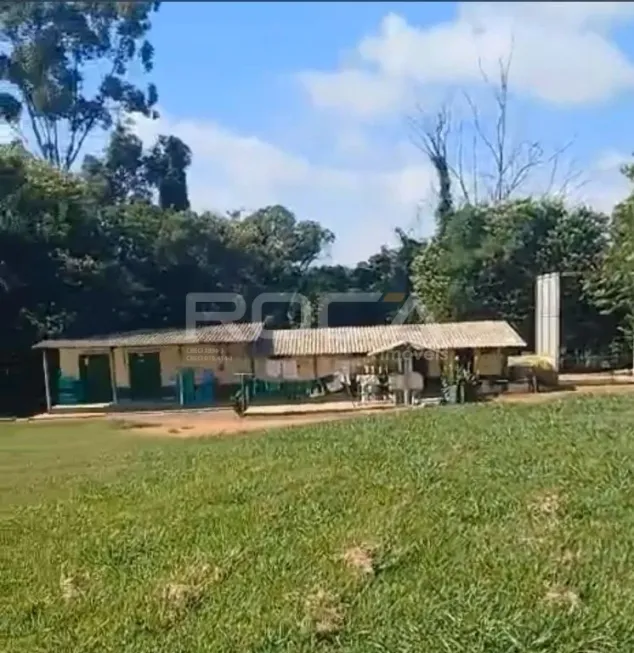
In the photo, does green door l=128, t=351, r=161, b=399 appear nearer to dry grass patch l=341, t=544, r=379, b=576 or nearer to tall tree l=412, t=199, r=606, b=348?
tall tree l=412, t=199, r=606, b=348

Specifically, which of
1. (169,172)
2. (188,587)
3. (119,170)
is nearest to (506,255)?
(169,172)

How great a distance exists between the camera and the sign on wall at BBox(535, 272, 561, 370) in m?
5.17

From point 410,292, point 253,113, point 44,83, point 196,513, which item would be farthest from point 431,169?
point 196,513

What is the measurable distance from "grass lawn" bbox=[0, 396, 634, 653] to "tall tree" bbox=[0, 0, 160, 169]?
1.76 m

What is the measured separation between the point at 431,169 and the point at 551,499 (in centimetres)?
240

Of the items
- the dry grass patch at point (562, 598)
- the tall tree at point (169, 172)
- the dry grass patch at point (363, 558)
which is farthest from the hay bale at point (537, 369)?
the dry grass patch at point (562, 598)

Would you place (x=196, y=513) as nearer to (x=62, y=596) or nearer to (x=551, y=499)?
(x=62, y=596)

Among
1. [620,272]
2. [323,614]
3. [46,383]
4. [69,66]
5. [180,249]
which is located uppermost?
[69,66]

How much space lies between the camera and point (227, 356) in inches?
247

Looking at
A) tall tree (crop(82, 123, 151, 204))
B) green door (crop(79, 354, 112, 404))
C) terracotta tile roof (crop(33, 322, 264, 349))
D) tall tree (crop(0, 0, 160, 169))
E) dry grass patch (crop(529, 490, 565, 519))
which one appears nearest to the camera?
dry grass patch (crop(529, 490, 565, 519))

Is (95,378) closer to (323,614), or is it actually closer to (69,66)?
(69,66)

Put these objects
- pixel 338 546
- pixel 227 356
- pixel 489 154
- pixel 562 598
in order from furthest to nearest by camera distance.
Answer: pixel 227 356 → pixel 489 154 → pixel 338 546 → pixel 562 598

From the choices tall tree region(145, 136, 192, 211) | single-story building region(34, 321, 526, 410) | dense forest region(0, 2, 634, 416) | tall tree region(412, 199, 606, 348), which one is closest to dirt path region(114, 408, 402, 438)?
single-story building region(34, 321, 526, 410)

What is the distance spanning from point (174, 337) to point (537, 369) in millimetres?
2322
